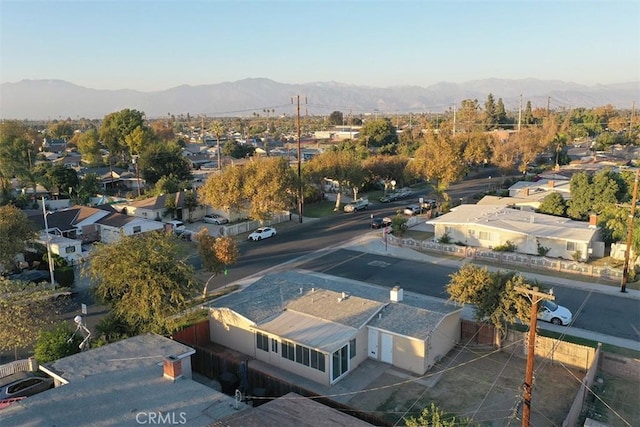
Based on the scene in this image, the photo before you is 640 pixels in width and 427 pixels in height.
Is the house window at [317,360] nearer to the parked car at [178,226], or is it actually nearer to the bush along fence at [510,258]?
the bush along fence at [510,258]

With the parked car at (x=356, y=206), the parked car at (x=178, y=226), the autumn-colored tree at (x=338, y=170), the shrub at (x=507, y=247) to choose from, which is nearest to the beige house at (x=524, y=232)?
the shrub at (x=507, y=247)

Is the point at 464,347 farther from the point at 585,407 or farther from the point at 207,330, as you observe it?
the point at 207,330

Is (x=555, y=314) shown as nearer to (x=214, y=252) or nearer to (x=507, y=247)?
(x=507, y=247)

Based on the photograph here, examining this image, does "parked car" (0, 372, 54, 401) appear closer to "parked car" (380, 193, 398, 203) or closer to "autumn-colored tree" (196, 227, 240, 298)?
"autumn-colored tree" (196, 227, 240, 298)

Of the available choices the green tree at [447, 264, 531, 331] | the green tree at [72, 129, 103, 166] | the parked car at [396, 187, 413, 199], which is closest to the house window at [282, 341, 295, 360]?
Answer: the green tree at [447, 264, 531, 331]

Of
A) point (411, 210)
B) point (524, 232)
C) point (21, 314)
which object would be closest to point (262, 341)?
point (21, 314)

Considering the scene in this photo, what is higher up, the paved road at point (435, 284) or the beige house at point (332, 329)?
the beige house at point (332, 329)
